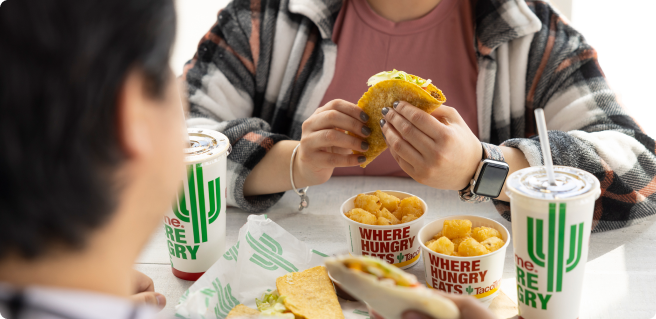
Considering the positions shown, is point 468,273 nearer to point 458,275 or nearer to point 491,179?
point 458,275

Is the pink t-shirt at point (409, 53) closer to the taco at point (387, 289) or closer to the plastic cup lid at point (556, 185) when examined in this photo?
the plastic cup lid at point (556, 185)

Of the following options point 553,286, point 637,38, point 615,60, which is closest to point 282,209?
point 553,286

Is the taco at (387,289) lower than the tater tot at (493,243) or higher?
higher

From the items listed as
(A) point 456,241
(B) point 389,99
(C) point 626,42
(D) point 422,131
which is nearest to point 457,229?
(A) point 456,241

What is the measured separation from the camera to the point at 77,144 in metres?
0.43

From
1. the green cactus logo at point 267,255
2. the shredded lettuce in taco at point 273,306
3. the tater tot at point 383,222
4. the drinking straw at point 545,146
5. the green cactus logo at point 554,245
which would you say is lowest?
the shredded lettuce in taco at point 273,306

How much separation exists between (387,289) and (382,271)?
0.12ft

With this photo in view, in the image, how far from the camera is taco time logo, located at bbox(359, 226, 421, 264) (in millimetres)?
978

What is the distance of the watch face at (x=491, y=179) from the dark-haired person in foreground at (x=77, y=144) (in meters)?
0.77

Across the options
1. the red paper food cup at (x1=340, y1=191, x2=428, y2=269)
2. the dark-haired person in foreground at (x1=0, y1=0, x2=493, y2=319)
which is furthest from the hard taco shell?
the dark-haired person in foreground at (x1=0, y1=0, x2=493, y2=319)

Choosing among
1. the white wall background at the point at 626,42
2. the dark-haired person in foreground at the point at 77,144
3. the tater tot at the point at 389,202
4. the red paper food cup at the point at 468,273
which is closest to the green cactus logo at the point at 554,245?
the red paper food cup at the point at 468,273

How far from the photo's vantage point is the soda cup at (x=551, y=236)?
2.39 ft

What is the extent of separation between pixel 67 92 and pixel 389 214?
0.73 meters

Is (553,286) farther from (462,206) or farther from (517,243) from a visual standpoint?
(462,206)
